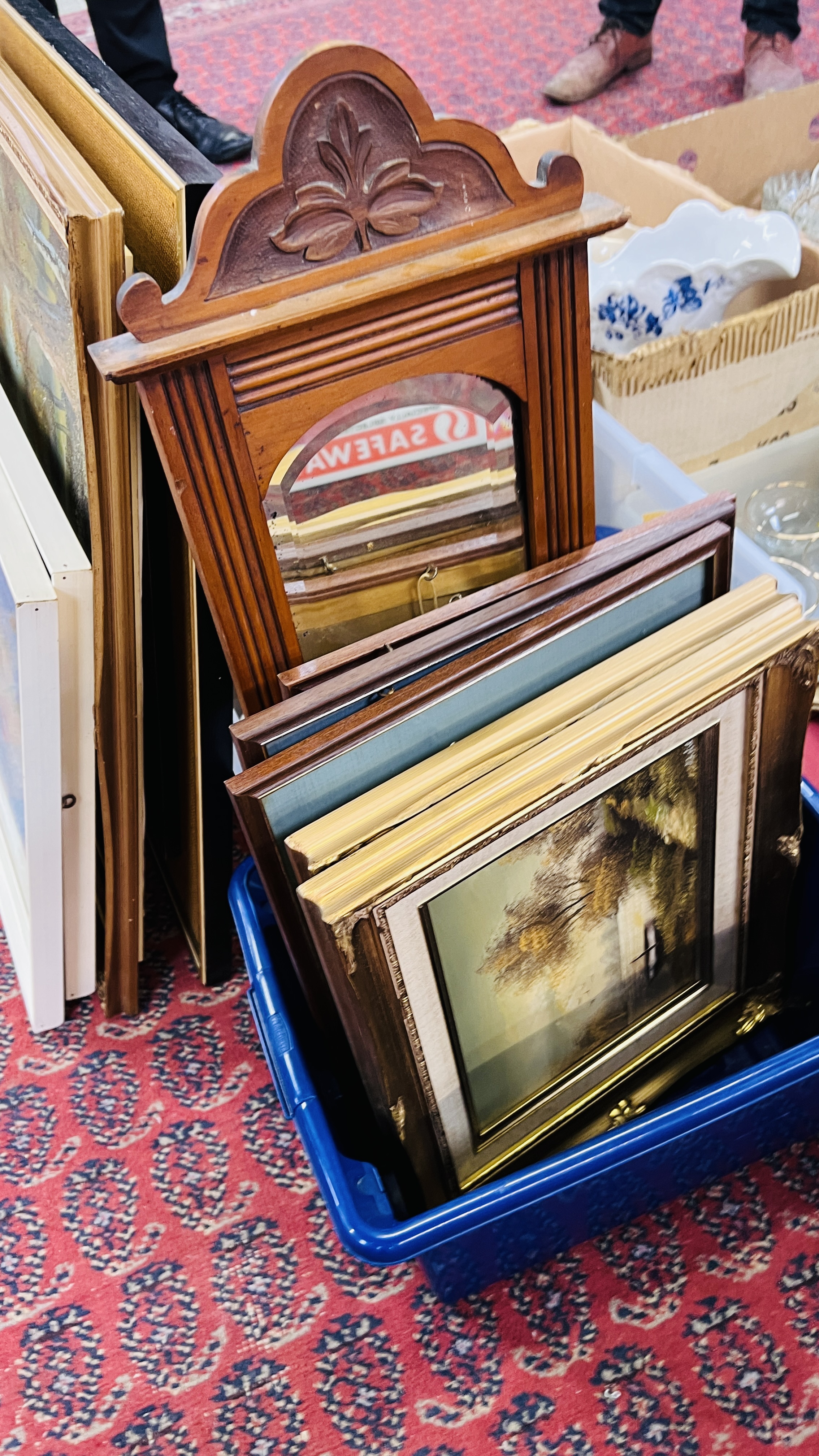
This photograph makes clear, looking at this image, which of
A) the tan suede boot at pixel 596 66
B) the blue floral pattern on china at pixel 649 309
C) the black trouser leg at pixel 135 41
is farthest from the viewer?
the tan suede boot at pixel 596 66

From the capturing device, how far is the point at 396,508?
0.77 metres

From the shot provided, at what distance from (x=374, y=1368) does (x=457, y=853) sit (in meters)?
0.44

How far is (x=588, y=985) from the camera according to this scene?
847mm

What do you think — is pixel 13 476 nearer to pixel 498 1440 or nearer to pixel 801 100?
pixel 498 1440

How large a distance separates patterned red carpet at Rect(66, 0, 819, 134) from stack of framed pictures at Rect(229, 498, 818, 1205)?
75.3 inches

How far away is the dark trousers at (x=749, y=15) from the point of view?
2.26 m

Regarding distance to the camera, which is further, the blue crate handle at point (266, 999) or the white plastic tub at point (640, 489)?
the white plastic tub at point (640, 489)

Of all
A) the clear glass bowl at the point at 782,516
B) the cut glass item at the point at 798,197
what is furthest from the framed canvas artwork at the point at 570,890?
the cut glass item at the point at 798,197

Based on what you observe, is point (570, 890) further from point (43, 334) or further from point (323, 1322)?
point (43, 334)

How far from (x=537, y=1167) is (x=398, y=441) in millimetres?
488

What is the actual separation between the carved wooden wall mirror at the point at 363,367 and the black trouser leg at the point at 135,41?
5.67 feet

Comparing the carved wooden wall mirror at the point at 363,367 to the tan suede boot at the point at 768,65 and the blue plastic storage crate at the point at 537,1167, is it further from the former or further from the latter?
the tan suede boot at the point at 768,65

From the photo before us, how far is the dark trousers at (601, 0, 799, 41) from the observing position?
2258 millimetres

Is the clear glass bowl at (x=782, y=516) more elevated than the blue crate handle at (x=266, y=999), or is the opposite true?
the blue crate handle at (x=266, y=999)
